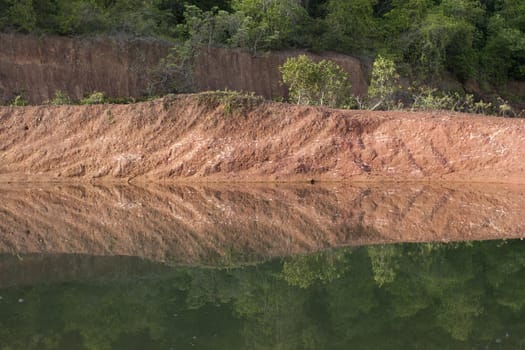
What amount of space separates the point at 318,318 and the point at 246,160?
1595 centimetres

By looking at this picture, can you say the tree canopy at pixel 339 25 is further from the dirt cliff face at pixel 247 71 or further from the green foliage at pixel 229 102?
the green foliage at pixel 229 102

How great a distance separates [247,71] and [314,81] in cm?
1388

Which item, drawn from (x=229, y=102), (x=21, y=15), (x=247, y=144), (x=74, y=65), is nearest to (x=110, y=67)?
(x=74, y=65)

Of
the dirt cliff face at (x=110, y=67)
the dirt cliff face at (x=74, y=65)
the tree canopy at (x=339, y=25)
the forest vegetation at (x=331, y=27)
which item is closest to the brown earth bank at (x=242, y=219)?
the forest vegetation at (x=331, y=27)

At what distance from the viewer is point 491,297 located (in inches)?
396

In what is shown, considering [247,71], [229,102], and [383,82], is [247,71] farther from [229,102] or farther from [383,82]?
[229,102]

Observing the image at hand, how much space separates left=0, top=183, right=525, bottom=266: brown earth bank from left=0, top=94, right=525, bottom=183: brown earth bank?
180 centimetres

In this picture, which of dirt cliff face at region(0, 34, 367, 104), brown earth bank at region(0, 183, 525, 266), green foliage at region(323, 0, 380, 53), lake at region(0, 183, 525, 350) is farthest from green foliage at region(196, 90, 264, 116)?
green foliage at region(323, 0, 380, 53)

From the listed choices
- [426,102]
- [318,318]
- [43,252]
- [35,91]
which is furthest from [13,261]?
[35,91]

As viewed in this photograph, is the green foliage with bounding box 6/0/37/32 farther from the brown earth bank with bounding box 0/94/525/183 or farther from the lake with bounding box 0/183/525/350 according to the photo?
the lake with bounding box 0/183/525/350

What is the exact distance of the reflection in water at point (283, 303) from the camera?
8.36 metres

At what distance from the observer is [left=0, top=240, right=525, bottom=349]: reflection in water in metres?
8.36

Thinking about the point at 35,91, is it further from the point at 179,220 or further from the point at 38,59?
the point at 179,220

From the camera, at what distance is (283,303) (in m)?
9.73
